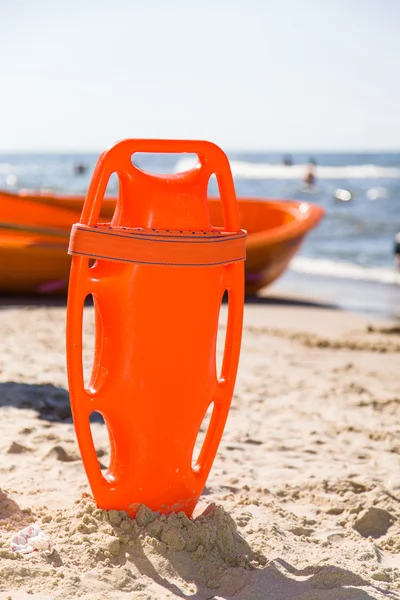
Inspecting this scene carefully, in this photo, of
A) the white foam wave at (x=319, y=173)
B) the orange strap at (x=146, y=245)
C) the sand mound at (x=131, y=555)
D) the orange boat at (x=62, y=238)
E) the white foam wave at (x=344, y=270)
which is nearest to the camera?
the sand mound at (x=131, y=555)

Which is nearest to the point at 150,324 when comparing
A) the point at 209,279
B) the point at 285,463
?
the point at 209,279

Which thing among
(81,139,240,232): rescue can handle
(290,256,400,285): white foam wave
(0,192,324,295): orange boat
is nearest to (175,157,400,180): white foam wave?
(290,256,400,285): white foam wave

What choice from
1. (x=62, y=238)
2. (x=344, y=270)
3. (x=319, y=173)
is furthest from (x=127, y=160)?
(x=319, y=173)

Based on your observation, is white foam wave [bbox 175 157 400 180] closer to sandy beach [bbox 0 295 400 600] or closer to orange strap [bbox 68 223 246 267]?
sandy beach [bbox 0 295 400 600]

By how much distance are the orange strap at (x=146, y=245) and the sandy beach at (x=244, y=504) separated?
2.43 feet

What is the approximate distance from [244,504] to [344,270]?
8.91 metres

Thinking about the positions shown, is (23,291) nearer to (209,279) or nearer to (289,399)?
(289,399)

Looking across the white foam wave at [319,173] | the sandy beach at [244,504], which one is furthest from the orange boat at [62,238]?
the white foam wave at [319,173]

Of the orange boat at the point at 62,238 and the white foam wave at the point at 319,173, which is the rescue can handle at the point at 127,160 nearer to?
the orange boat at the point at 62,238

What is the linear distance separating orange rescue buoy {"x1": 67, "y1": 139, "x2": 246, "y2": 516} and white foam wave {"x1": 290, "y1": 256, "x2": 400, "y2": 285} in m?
8.18

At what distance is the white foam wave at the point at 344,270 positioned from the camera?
1046 centimetres

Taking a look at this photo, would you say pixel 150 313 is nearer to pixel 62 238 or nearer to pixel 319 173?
pixel 62 238

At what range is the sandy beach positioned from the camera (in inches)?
79.9

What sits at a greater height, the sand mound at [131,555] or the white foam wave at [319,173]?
the sand mound at [131,555]
